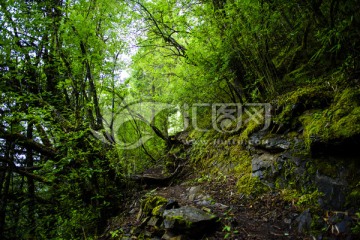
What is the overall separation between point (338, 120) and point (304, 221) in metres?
1.75

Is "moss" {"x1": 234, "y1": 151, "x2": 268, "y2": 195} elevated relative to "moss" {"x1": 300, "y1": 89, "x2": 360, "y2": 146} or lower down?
lower down

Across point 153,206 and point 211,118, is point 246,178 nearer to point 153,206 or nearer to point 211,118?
point 153,206

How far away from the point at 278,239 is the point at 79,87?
620cm

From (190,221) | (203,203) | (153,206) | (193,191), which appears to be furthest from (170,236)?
(193,191)

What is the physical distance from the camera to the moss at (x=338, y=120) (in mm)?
3273

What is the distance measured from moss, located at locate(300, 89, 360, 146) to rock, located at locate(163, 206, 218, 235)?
2.20 m

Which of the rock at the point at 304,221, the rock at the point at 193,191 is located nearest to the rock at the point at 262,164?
the rock at the point at 304,221

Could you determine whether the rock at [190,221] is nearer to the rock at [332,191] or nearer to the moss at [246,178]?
the moss at [246,178]

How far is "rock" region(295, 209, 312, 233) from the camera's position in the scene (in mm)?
3086

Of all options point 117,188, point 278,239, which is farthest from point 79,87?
point 278,239

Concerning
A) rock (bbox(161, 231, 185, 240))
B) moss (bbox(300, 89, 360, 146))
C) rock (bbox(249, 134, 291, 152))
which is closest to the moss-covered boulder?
moss (bbox(300, 89, 360, 146))

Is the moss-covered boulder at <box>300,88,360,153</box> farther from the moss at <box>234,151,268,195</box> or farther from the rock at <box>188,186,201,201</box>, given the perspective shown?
the rock at <box>188,186,201,201</box>

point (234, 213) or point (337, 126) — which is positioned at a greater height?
point (337, 126)

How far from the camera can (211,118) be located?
7961 mm
